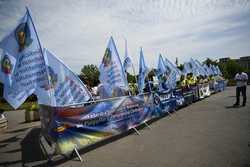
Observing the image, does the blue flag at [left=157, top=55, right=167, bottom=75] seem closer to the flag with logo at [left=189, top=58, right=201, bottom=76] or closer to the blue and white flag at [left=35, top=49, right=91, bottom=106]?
the flag with logo at [left=189, top=58, right=201, bottom=76]

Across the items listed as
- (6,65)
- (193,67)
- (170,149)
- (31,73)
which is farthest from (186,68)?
(6,65)

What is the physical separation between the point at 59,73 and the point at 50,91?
2.28ft

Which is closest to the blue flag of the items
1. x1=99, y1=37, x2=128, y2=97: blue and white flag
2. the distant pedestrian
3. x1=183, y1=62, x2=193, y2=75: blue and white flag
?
the distant pedestrian

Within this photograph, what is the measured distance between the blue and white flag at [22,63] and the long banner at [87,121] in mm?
761

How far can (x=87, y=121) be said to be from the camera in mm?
5855

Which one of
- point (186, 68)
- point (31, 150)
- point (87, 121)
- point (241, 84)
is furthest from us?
point (186, 68)

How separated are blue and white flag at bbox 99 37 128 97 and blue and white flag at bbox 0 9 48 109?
7.82 feet

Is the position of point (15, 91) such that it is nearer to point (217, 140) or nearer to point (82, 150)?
point (82, 150)

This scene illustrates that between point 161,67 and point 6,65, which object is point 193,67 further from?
point 6,65

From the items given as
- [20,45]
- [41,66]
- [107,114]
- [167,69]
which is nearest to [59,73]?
[41,66]

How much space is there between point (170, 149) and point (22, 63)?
15.1 feet

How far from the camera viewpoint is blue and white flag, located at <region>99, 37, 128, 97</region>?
7629 mm

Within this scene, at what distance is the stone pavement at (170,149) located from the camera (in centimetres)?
467

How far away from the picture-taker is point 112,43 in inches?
308
